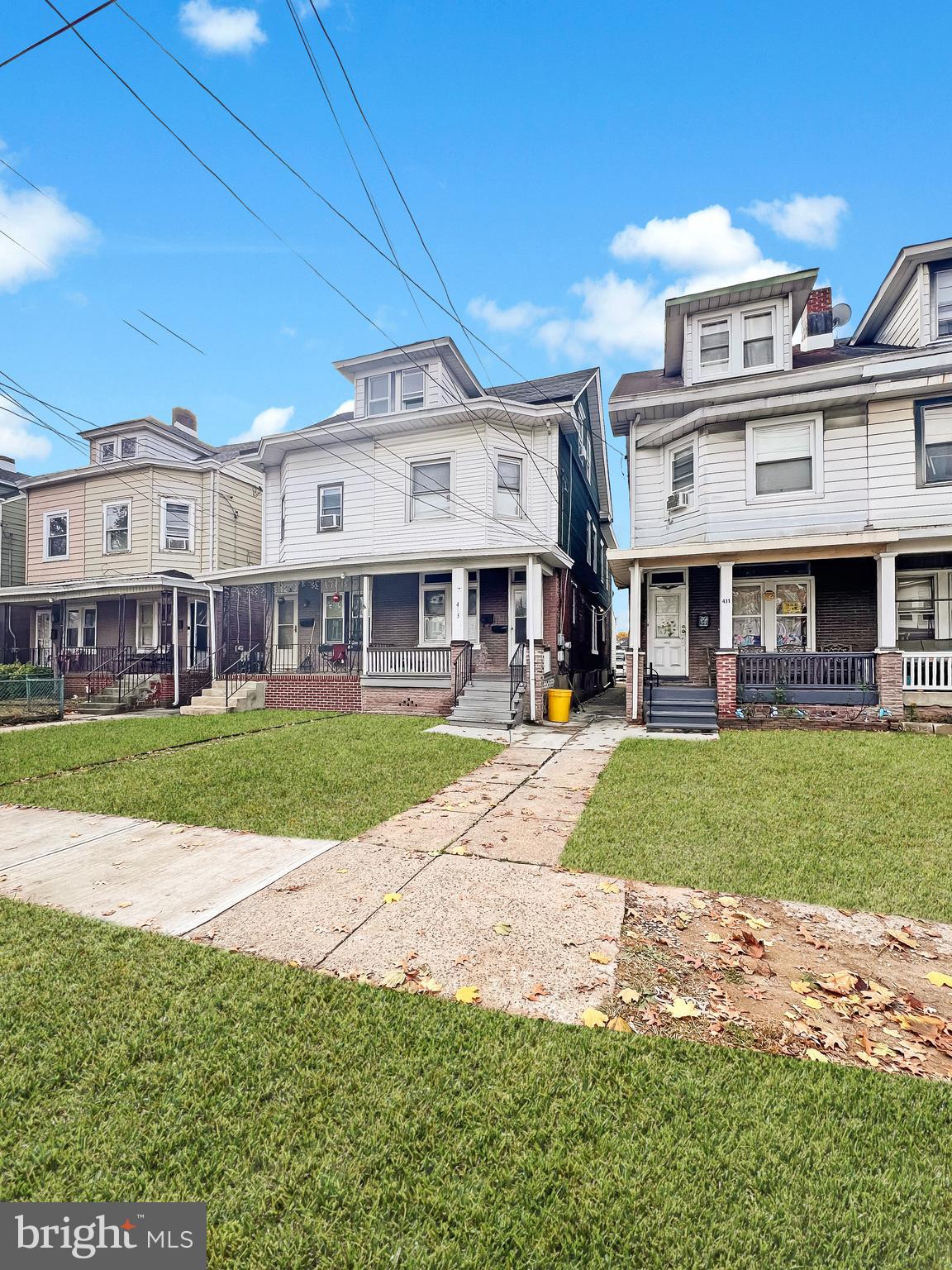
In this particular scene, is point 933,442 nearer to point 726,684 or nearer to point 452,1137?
point 726,684

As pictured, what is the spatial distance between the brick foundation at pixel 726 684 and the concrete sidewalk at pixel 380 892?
6888 millimetres

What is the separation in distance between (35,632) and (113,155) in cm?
1871

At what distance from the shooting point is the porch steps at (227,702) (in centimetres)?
1561

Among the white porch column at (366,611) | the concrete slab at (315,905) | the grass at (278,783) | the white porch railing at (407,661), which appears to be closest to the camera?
the concrete slab at (315,905)

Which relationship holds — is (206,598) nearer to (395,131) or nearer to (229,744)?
(229,744)

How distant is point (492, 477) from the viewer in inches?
615

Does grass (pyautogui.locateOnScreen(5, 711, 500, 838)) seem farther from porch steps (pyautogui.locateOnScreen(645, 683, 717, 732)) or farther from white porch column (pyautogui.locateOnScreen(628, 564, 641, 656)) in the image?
white porch column (pyautogui.locateOnScreen(628, 564, 641, 656))

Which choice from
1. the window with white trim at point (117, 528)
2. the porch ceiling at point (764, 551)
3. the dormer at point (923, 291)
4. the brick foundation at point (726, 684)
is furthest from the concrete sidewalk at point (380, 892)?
the window with white trim at point (117, 528)

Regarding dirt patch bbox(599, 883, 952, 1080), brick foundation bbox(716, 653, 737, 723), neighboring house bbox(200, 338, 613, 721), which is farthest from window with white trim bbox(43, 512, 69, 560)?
dirt patch bbox(599, 883, 952, 1080)

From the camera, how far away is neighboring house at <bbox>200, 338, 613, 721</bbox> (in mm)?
14617

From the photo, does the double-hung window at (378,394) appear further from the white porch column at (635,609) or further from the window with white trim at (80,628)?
the window with white trim at (80,628)

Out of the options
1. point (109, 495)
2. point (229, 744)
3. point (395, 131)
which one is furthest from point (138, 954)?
point (109, 495)

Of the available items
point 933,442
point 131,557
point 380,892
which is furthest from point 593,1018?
point 131,557

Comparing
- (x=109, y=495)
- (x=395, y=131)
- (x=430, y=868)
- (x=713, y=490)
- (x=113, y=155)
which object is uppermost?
(x=113, y=155)
